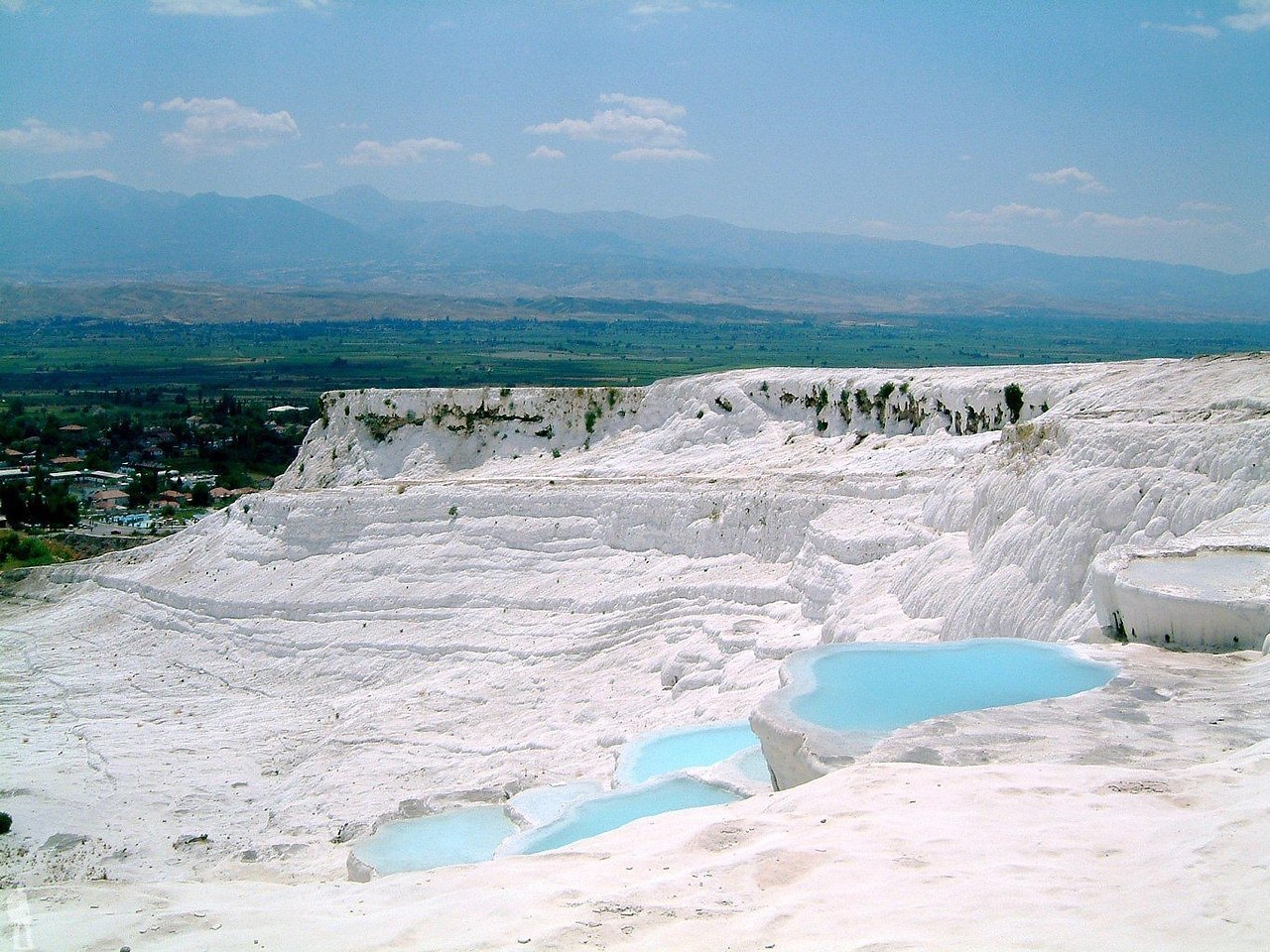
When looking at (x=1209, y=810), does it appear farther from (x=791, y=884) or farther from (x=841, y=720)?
(x=841, y=720)

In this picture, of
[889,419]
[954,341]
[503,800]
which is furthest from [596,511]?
[954,341]

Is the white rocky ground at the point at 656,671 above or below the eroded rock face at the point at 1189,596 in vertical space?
below

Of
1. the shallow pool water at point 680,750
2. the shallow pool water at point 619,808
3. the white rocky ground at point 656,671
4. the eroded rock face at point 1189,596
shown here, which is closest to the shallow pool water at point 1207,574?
the eroded rock face at point 1189,596

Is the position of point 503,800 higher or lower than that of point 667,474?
lower

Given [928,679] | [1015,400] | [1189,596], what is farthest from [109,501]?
[1189,596]

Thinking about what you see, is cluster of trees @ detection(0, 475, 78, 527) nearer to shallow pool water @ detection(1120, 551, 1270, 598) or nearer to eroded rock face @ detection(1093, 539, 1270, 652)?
eroded rock face @ detection(1093, 539, 1270, 652)

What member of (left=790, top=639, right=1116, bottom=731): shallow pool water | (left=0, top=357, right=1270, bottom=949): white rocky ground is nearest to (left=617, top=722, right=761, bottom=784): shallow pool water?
(left=0, top=357, right=1270, bottom=949): white rocky ground

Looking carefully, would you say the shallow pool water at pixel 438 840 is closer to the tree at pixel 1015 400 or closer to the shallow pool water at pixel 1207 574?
the shallow pool water at pixel 1207 574
